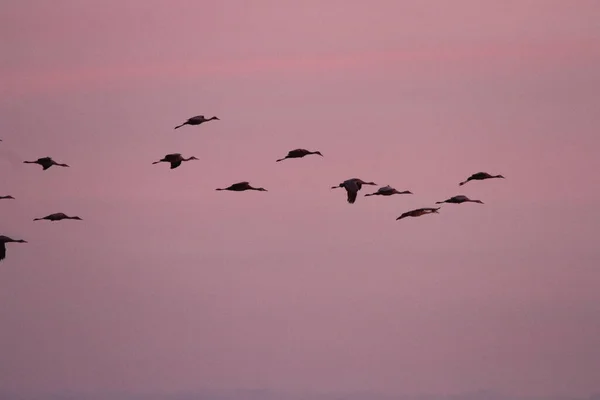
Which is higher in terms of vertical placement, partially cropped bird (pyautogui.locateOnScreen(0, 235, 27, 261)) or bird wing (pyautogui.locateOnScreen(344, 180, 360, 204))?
bird wing (pyautogui.locateOnScreen(344, 180, 360, 204))

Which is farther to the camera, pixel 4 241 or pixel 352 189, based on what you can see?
pixel 4 241

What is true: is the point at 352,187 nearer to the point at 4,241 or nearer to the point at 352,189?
the point at 352,189

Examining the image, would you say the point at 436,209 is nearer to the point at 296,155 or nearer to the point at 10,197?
the point at 296,155

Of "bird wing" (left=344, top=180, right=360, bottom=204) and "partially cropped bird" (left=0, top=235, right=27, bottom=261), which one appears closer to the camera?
"bird wing" (left=344, top=180, right=360, bottom=204)

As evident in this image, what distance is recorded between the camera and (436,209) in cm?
16262

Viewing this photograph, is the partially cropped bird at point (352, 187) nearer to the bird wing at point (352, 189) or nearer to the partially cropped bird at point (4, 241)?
the bird wing at point (352, 189)

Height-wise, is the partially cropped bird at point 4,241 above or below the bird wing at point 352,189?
below

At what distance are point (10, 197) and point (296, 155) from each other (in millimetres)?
13227

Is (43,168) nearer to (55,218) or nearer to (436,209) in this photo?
(55,218)

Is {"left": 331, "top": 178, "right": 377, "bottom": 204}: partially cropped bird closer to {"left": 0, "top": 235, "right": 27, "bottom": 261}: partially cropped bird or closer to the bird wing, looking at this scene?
the bird wing

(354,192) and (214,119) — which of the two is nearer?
(354,192)

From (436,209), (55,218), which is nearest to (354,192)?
(436,209)

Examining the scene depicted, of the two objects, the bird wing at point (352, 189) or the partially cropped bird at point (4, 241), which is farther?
the partially cropped bird at point (4, 241)

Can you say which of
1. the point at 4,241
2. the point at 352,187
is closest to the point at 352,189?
the point at 352,187
